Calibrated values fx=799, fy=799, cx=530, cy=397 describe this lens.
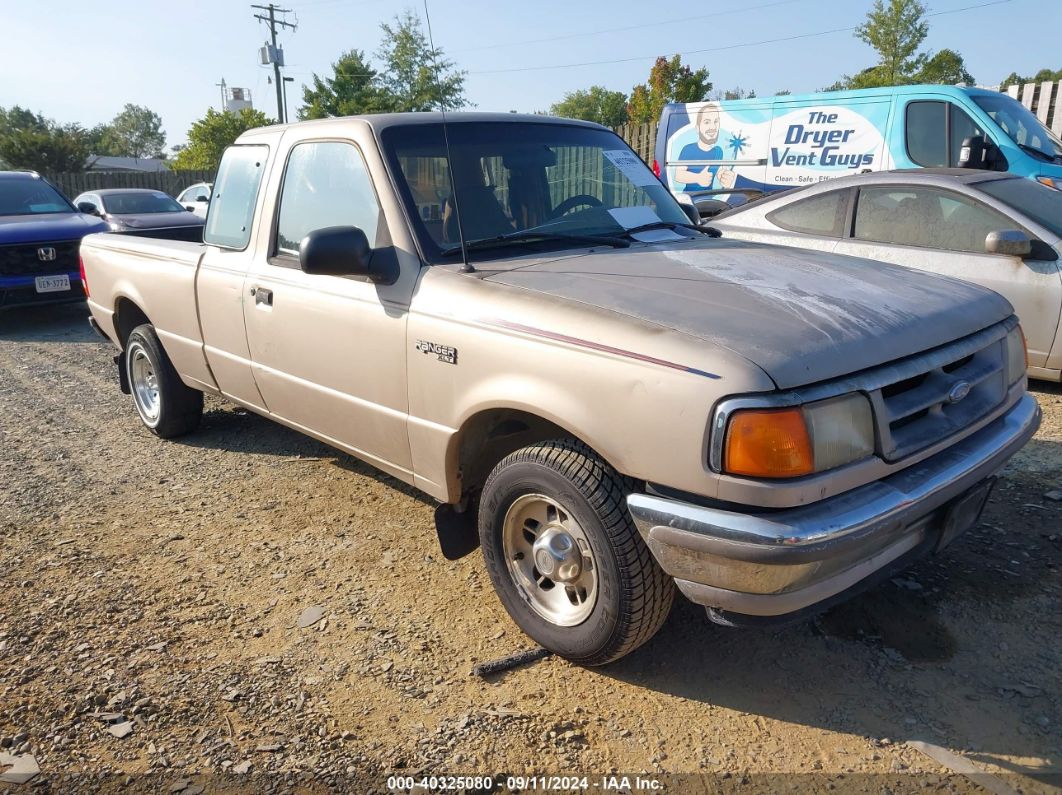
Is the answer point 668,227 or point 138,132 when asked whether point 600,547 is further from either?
point 138,132

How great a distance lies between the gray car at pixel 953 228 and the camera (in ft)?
16.9

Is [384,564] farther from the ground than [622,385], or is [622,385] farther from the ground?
[622,385]

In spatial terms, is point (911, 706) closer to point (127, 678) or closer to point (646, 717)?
point (646, 717)

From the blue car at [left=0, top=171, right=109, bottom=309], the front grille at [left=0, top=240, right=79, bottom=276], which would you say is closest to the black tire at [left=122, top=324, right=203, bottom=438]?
the blue car at [left=0, top=171, right=109, bottom=309]

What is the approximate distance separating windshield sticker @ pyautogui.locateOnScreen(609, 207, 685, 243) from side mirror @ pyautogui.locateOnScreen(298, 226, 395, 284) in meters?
1.19

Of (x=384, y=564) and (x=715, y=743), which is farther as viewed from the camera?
(x=384, y=564)

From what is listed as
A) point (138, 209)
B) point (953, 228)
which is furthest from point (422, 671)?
point (138, 209)

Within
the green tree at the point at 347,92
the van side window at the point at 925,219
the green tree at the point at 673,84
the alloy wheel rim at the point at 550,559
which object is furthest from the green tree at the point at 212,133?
the alloy wheel rim at the point at 550,559

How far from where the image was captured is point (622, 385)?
233 centimetres

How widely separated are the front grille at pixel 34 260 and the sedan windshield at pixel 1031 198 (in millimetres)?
9206

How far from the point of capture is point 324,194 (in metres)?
3.61

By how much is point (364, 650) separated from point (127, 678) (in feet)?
2.68

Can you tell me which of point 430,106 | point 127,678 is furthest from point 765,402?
point 430,106

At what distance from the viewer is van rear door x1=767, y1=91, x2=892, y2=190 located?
29.6 feet
